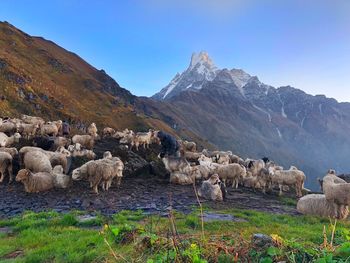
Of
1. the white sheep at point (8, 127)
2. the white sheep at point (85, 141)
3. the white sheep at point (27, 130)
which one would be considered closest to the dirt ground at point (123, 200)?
the white sheep at point (85, 141)

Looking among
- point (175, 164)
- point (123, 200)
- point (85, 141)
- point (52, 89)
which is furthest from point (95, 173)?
point (52, 89)

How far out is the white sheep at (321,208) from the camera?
751 inches

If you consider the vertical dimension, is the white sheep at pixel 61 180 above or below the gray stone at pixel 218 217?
above

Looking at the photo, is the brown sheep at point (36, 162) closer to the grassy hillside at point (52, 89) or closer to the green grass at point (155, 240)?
the green grass at point (155, 240)

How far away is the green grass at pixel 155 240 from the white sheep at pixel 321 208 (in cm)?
140

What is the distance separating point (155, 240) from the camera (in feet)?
28.2

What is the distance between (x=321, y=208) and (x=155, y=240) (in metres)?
13.5

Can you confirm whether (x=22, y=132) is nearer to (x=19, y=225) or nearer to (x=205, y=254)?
(x=19, y=225)

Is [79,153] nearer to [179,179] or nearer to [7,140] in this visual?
[7,140]

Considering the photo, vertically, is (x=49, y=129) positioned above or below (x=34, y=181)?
Result: above

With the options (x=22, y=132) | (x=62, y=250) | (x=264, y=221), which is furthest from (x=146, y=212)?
(x=22, y=132)

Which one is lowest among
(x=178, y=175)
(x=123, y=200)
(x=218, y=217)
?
(x=123, y=200)

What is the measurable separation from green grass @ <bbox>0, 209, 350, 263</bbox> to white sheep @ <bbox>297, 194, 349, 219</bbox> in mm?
1399

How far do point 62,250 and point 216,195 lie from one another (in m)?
13.6
